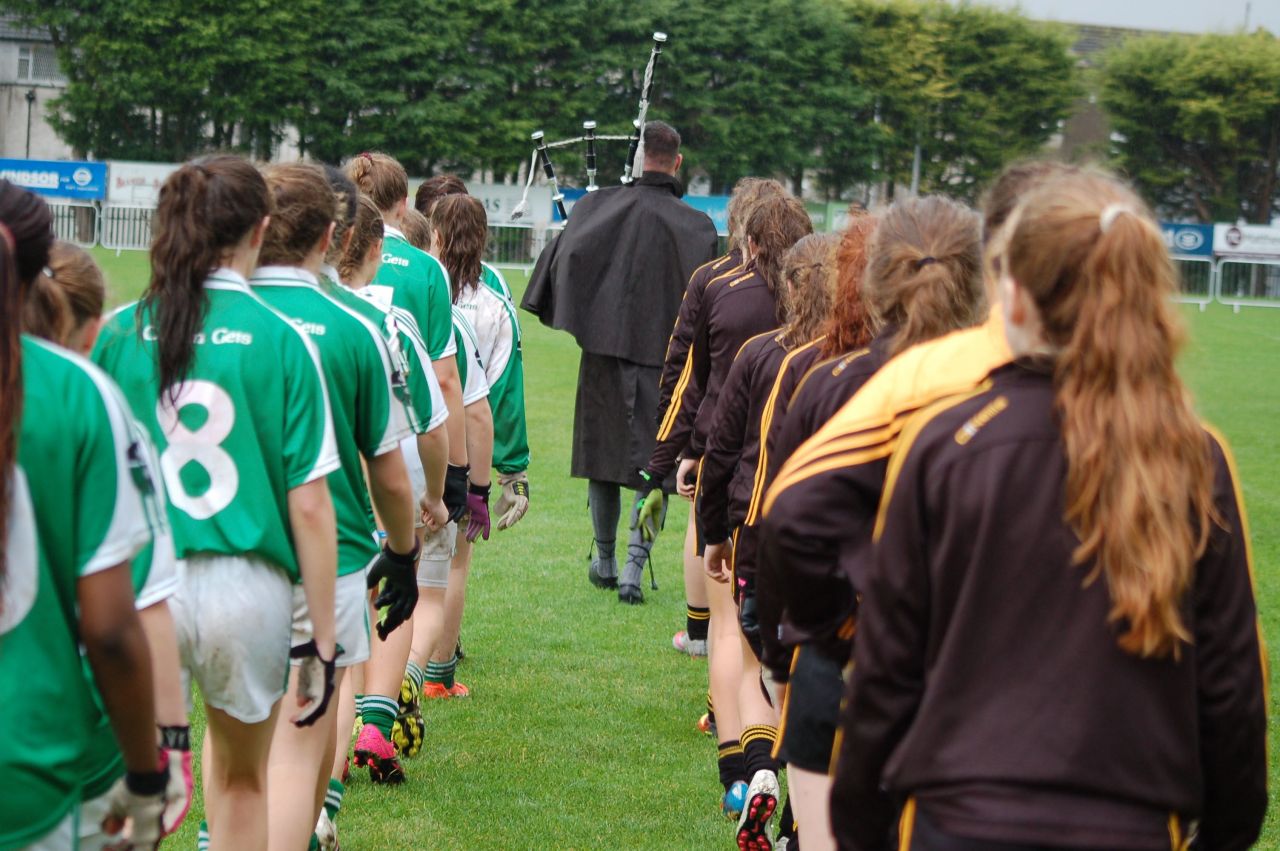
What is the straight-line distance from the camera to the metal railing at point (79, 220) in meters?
36.4

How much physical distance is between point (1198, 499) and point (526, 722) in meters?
4.58

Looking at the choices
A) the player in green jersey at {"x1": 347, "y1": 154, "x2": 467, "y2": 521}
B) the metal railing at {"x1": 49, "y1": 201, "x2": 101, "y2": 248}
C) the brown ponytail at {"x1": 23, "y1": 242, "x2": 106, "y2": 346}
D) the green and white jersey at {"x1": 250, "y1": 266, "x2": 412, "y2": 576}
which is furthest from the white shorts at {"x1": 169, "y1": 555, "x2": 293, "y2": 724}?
the metal railing at {"x1": 49, "y1": 201, "x2": 101, "y2": 248}

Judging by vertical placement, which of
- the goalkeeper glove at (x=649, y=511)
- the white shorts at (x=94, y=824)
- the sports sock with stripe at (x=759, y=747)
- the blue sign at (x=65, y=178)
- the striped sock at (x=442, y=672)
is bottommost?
the striped sock at (x=442, y=672)

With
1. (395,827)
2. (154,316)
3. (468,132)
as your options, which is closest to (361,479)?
(154,316)

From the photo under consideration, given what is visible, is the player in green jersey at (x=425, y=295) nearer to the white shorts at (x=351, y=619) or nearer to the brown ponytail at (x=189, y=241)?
the white shorts at (x=351, y=619)

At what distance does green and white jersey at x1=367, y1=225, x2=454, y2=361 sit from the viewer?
18.2ft

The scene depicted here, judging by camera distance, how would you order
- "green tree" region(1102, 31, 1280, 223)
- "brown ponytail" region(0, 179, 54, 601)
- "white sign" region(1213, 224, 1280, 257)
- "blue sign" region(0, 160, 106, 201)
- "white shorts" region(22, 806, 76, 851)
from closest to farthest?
"brown ponytail" region(0, 179, 54, 601)
"white shorts" region(22, 806, 76, 851)
"blue sign" region(0, 160, 106, 201)
"white sign" region(1213, 224, 1280, 257)
"green tree" region(1102, 31, 1280, 223)

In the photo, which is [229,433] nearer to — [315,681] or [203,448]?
[203,448]

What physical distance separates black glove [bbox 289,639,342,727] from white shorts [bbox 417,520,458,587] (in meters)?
2.30

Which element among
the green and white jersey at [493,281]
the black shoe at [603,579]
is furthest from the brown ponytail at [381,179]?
the black shoe at [603,579]

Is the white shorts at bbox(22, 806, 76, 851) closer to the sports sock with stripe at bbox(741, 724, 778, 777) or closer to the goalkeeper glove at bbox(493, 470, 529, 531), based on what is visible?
the sports sock with stripe at bbox(741, 724, 778, 777)

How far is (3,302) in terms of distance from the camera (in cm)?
216

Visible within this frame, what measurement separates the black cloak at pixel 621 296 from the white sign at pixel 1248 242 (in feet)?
123

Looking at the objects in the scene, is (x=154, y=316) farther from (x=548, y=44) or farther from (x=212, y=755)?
(x=548, y=44)
